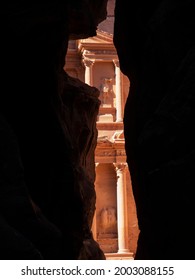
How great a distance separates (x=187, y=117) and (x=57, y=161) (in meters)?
3.44

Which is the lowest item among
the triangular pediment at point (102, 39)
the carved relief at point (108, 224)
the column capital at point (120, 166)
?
the carved relief at point (108, 224)

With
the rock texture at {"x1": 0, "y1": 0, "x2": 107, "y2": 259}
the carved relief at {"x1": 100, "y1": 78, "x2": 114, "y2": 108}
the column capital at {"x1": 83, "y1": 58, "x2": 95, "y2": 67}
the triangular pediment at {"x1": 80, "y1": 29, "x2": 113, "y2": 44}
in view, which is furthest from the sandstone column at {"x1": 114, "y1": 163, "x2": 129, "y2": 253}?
the rock texture at {"x1": 0, "y1": 0, "x2": 107, "y2": 259}

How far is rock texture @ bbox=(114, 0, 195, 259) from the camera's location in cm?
502

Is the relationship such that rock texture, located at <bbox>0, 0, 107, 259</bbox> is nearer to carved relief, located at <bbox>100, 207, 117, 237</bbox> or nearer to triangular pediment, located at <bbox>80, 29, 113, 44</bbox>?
carved relief, located at <bbox>100, 207, 117, 237</bbox>

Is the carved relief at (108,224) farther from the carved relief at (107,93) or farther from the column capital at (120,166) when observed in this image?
the carved relief at (107,93)

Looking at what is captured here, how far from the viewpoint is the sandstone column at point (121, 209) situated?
2006cm

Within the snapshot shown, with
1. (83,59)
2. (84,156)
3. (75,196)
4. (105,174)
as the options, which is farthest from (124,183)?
(75,196)

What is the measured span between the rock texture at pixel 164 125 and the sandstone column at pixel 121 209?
13050mm

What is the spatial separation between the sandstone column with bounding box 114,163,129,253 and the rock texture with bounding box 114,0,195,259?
42.8 feet

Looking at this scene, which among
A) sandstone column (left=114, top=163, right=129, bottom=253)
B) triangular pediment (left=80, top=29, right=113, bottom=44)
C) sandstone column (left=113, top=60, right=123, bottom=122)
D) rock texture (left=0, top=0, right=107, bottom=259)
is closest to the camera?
rock texture (left=0, top=0, right=107, bottom=259)

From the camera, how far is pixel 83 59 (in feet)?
75.4

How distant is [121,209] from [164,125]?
15640 mm

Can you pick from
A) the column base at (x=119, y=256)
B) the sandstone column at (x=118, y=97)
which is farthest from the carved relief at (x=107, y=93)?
the column base at (x=119, y=256)

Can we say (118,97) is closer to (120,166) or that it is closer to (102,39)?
(102,39)
